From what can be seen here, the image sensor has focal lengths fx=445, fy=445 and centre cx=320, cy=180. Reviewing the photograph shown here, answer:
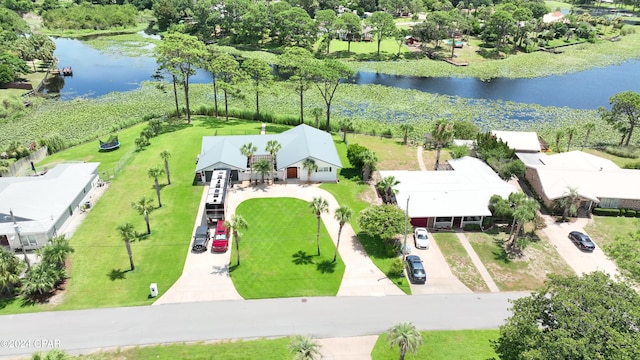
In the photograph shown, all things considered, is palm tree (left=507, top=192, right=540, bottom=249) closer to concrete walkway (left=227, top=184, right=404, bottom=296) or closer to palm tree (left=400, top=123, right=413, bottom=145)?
concrete walkway (left=227, top=184, right=404, bottom=296)

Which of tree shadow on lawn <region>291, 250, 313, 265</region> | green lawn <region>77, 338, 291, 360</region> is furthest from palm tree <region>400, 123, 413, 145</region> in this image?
green lawn <region>77, 338, 291, 360</region>

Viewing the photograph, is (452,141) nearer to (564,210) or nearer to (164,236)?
(564,210)

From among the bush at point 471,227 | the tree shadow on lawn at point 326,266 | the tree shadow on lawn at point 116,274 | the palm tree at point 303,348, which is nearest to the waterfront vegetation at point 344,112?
the bush at point 471,227

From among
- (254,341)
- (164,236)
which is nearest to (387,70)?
(164,236)

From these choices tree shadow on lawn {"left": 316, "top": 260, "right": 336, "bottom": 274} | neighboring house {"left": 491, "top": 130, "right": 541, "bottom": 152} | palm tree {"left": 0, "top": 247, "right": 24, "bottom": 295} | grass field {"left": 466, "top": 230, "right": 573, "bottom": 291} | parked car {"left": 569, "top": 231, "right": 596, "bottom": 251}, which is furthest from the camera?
neighboring house {"left": 491, "top": 130, "right": 541, "bottom": 152}

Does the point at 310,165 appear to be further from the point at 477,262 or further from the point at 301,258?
the point at 477,262

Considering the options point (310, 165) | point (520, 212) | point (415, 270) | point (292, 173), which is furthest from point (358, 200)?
point (520, 212)
